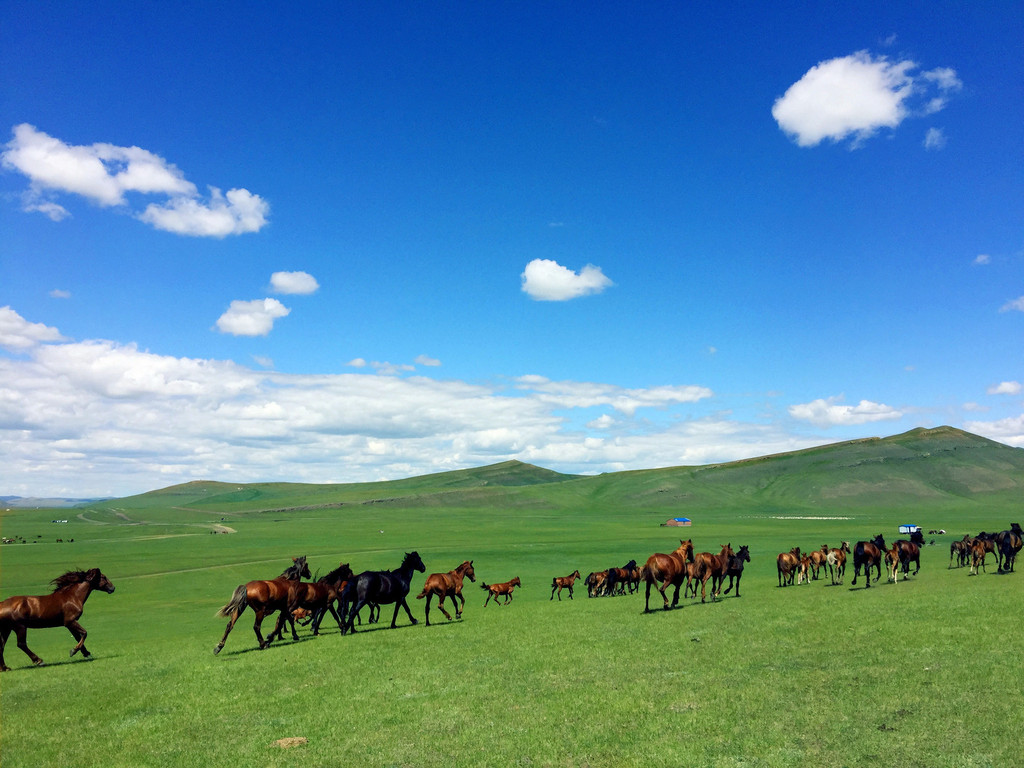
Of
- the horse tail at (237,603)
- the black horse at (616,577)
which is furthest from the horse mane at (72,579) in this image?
the black horse at (616,577)

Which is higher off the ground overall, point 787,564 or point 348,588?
point 348,588

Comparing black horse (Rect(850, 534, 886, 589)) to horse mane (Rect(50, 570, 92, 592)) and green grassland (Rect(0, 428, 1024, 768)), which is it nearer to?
green grassland (Rect(0, 428, 1024, 768))

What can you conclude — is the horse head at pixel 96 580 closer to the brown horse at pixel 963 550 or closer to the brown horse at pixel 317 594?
the brown horse at pixel 317 594

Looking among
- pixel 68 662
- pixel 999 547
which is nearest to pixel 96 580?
pixel 68 662

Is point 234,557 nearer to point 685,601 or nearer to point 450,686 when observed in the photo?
point 685,601

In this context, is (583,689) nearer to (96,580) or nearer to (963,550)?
(96,580)

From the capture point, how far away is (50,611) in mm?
19094

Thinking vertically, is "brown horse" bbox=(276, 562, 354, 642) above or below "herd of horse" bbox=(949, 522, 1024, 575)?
below

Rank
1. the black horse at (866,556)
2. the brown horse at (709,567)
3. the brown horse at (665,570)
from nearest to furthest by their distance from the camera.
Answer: the brown horse at (665,570) → the brown horse at (709,567) → the black horse at (866,556)

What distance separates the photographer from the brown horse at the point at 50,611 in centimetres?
1816

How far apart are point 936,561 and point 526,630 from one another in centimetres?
Answer: 3566

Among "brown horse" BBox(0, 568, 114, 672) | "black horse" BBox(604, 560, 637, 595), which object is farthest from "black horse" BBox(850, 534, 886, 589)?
"brown horse" BBox(0, 568, 114, 672)

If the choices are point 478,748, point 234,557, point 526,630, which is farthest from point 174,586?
point 478,748

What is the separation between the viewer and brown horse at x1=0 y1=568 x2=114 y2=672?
18156 mm
